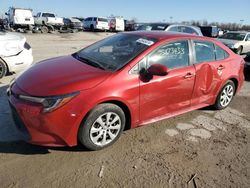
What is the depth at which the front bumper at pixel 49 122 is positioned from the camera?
3232 mm

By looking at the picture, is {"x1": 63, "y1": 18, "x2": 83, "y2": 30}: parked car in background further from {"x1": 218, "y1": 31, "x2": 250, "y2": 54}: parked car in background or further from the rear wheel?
the rear wheel

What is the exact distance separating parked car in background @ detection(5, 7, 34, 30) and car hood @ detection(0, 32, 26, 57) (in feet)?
66.3

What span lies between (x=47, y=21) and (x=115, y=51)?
2679 centimetres

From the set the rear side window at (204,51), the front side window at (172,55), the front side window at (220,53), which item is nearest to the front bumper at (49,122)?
the front side window at (172,55)

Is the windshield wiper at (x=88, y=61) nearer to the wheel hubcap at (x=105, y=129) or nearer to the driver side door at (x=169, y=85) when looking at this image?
the driver side door at (x=169, y=85)

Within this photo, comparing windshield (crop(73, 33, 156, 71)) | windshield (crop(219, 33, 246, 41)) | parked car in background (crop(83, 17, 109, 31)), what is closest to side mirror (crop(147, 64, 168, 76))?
windshield (crop(73, 33, 156, 71))

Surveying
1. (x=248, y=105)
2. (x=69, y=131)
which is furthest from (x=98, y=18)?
(x=69, y=131)

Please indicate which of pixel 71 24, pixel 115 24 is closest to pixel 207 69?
pixel 71 24

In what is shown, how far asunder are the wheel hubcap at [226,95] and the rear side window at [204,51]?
0.84 meters

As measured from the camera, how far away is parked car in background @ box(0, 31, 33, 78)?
672cm

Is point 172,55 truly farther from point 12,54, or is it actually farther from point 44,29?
point 44,29

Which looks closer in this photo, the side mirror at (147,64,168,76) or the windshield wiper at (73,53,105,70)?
the side mirror at (147,64,168,76)

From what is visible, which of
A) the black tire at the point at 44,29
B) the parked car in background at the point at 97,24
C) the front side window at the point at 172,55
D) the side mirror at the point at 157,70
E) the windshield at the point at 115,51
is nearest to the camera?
the side mirror at the point at 157,70

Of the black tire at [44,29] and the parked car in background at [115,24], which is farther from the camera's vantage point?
the parked car in background at [115,24]
